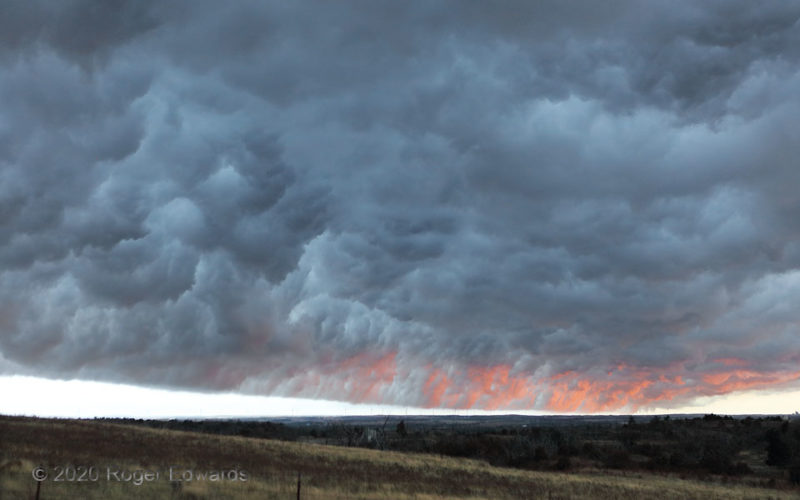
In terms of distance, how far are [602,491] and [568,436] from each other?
49139mm

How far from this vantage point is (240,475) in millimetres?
32844

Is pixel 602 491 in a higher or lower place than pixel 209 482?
lower

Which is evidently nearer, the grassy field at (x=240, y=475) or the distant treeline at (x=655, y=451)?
the grassy field at (x=240, y=475)

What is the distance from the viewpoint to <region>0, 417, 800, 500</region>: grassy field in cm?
2667

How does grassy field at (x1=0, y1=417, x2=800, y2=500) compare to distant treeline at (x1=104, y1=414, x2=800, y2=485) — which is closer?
grassy field at (x1=0, y1=417, x2=800, y2=500)

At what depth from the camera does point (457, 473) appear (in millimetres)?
46938

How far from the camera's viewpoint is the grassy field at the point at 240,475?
1050 inches

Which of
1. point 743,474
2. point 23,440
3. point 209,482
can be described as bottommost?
point 743,474

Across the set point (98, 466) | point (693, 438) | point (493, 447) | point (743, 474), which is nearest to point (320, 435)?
point (493, 447)

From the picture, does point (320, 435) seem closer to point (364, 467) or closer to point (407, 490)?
point (364, 467)

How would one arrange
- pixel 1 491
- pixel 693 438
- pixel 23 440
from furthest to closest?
pixel 693 438, pixel 23 440, pixel 1 491

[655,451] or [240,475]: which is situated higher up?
[240,475]

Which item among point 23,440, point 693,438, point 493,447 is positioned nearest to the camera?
point 23,440

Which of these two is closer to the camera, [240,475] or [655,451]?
[240,475]
